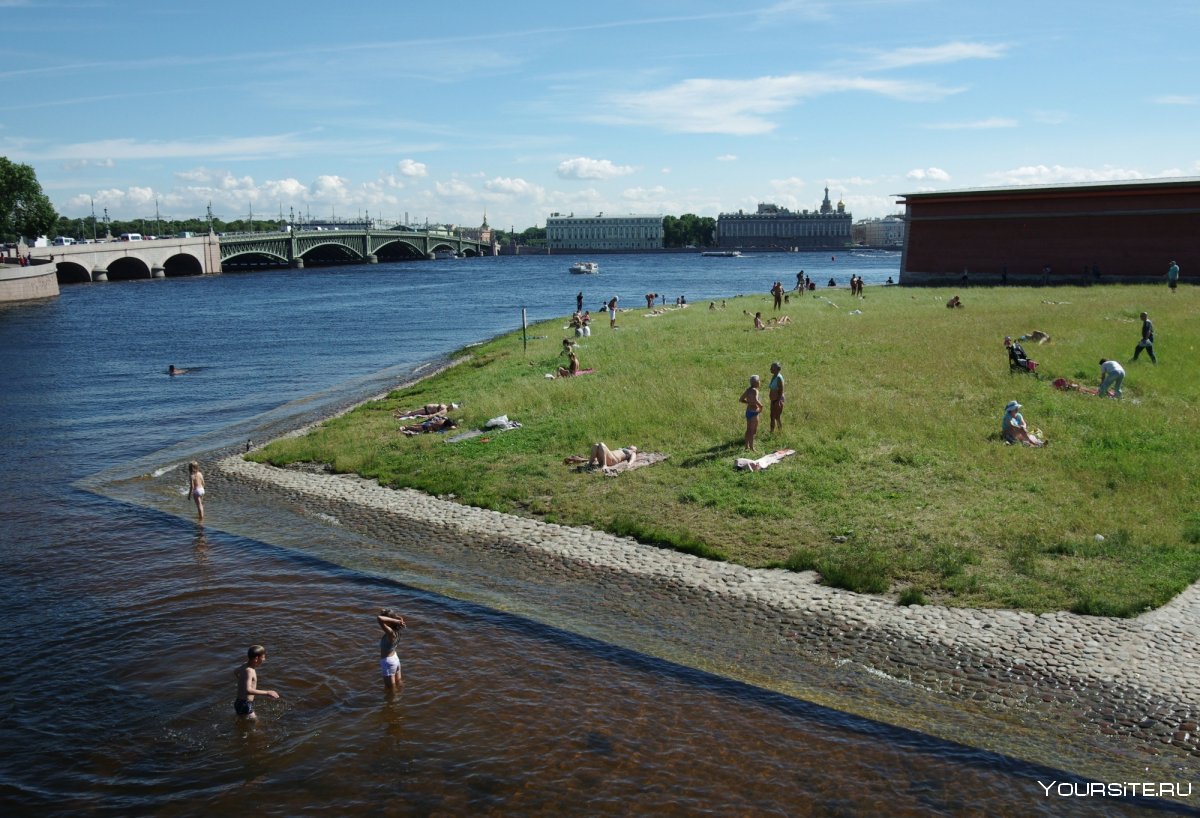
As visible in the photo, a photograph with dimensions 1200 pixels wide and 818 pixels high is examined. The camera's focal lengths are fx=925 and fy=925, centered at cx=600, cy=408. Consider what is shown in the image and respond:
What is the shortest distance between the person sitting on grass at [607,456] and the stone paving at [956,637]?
3.15m

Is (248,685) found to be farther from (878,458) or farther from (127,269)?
(127,269)

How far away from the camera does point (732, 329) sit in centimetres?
3925

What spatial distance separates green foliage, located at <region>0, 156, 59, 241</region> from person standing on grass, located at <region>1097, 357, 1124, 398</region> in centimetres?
12032

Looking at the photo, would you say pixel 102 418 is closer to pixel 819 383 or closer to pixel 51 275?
pixel 819 383

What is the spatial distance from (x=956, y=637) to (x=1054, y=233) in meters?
51.1

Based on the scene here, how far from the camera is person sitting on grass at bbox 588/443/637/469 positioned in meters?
20.4

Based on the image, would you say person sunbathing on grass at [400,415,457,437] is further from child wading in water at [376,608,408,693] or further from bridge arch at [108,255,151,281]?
bridge arch at [108,255,151,281]

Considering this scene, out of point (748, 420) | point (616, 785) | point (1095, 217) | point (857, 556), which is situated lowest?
point (616, 785)

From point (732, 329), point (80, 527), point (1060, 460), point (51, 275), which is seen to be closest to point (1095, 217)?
point (732, 329)

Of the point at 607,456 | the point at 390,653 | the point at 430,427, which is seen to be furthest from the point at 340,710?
the point at 430,427

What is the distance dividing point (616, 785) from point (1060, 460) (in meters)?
12.9

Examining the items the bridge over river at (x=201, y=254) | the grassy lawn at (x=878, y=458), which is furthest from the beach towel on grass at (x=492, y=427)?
the bridge over river at (x=201, y=254)

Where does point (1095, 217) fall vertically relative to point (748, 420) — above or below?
above

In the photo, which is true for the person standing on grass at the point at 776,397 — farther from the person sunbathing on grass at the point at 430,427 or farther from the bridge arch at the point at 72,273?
the bridge arch at the point at 72,273
